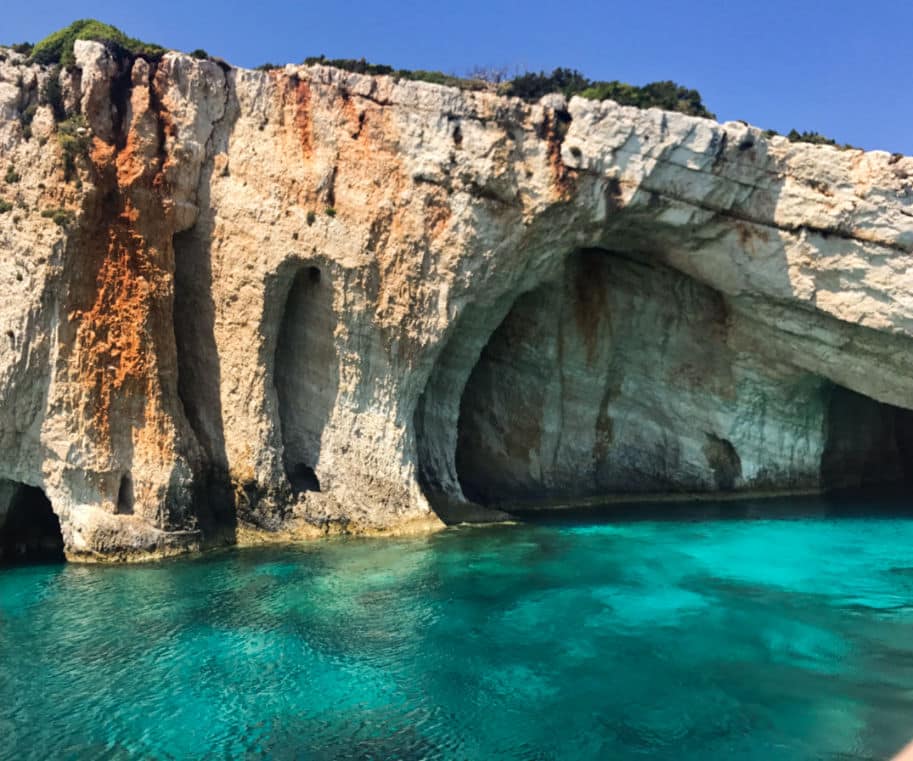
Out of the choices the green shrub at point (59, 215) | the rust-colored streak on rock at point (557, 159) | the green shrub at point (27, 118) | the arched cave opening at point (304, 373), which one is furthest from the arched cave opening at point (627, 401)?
the green shrub at point (27, 118)

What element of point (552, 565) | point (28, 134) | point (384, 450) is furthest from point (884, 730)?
point (28, 134)

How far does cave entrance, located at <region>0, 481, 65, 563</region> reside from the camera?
17.2m

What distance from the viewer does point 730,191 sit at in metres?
19.3

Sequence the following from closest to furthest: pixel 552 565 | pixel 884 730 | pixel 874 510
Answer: pixel 884 730, pixel 552 565, pixel 874 510

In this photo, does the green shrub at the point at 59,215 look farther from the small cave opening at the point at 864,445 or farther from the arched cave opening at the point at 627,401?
the small cave opening at the point at 864,445

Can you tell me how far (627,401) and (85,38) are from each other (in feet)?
59.8

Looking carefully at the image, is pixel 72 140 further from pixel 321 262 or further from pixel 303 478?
pixel 303 478

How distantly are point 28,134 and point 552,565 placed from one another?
15.2m

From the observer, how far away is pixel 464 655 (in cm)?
1106

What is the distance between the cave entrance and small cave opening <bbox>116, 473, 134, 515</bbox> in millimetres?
1760

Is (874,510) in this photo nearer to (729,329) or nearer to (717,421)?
(717,421)

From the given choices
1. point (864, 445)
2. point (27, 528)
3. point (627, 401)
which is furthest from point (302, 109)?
point (864, 445)

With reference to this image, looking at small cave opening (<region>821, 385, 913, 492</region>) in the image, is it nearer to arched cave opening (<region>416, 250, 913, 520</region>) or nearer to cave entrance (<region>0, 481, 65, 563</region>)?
arched cave opening (<region>416, 250, 913, 520</region>)

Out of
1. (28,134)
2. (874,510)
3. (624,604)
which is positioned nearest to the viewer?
(624,604)
